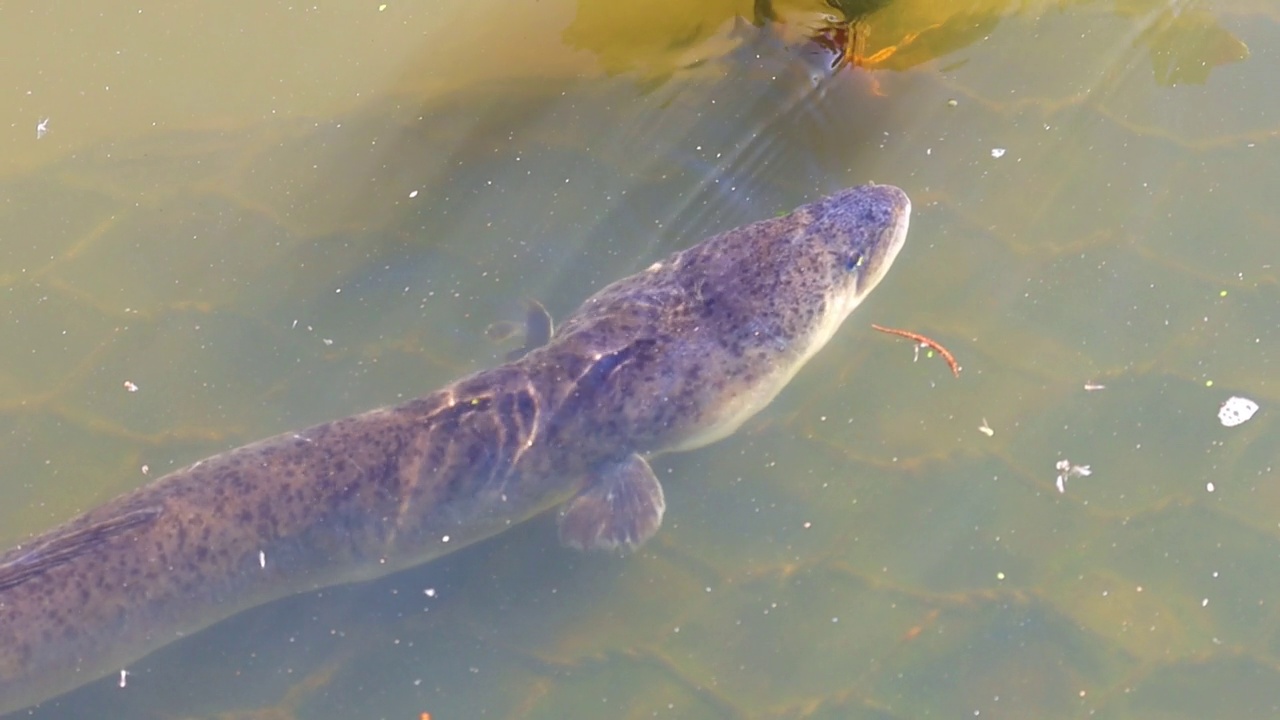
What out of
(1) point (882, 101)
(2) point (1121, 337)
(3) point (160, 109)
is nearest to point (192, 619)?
(3) point (160, 109)

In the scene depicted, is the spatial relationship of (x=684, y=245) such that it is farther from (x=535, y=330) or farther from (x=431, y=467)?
(x=431, y=467)

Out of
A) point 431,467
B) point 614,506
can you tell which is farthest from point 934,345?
point 431,467

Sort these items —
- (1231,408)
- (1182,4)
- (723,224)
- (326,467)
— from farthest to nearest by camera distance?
(1182,4) < (723,224) < (1231,408) < (326,467)

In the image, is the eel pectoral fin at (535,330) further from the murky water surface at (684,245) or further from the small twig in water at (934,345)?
the small twig in water at (934,345)

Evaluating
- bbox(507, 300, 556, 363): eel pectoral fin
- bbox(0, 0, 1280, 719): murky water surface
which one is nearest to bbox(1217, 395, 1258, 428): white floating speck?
bbox(0, 0, 1280, 719): murky water surface

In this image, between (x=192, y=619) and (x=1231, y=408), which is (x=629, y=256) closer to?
(x=192, y=619)

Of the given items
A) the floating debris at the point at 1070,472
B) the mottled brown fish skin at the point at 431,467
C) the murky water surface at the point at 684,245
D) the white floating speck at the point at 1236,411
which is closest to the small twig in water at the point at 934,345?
the murky water surface at the point at 684,245

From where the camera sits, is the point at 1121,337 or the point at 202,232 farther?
the point at 202,232

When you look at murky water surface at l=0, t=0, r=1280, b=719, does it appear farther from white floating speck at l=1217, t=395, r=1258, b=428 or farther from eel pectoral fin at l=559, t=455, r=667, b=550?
eel pectoral fin at l=559, t=455, r=667, b=550
